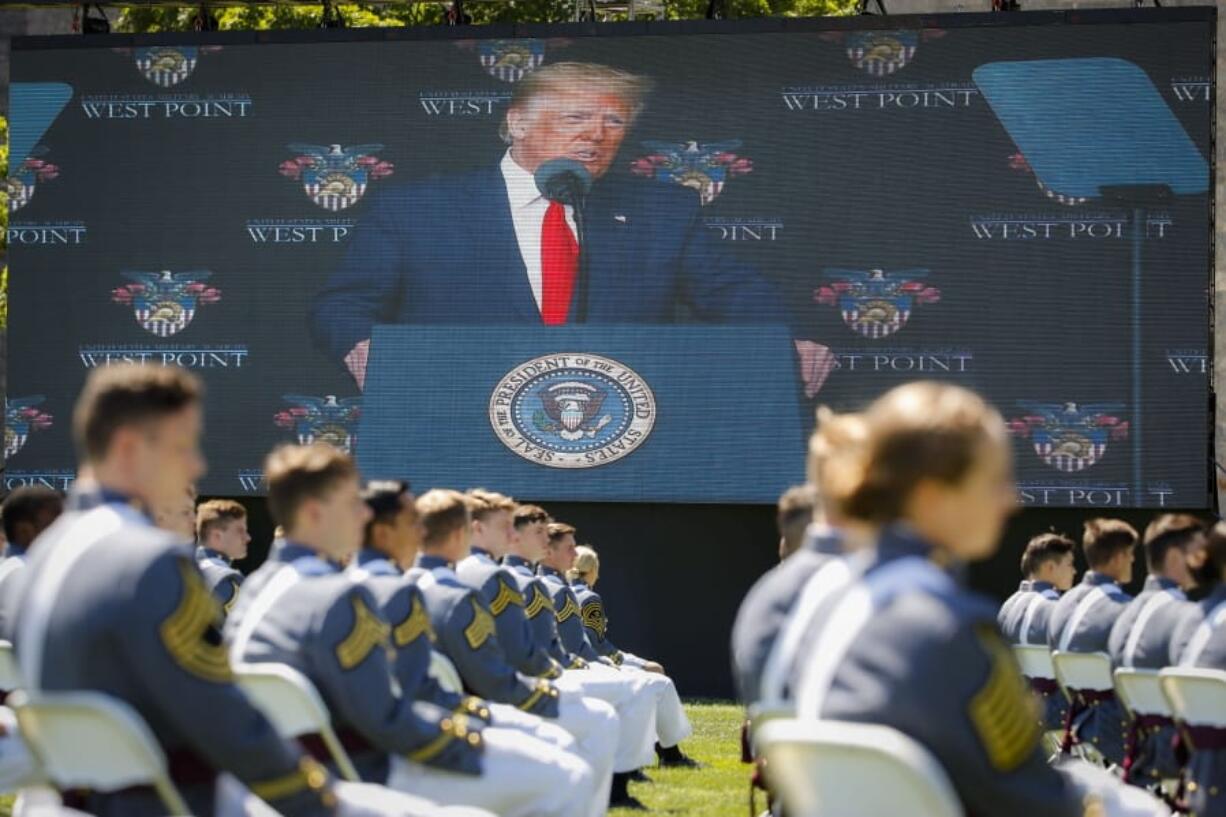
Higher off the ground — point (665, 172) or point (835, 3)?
point (835, 3)

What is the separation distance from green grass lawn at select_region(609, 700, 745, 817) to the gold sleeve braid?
5951mm

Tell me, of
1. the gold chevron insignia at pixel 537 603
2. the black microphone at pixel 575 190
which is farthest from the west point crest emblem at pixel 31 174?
the gold chevron insignia at pixel 537 603

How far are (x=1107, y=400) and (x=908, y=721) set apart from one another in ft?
38.3

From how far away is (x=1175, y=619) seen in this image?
21.9 feet

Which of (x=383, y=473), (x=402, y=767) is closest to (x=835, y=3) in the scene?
(x=383, y=473)

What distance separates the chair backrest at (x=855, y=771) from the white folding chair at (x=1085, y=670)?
5197 millimetres

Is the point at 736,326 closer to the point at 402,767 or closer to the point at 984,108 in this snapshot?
the point at 984,108

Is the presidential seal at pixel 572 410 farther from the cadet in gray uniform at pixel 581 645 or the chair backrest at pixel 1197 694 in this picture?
the chair backrest at pixel 1197 694

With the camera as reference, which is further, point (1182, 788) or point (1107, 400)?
point (1107, 400)

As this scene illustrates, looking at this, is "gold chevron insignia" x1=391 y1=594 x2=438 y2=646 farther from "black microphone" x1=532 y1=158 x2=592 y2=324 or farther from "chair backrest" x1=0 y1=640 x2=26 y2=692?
"black microphone" x1=532 y1=158 x2=592 y2=324

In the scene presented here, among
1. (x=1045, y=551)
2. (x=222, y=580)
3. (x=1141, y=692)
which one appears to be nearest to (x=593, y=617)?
(x=1045, y=551)

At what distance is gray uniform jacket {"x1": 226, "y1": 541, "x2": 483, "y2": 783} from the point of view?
14.8 feet

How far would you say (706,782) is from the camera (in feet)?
34.6

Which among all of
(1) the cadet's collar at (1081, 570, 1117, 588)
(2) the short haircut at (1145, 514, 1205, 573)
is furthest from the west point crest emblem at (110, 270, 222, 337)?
(2) the short haircut at (1145, 514, 1205, 573)
